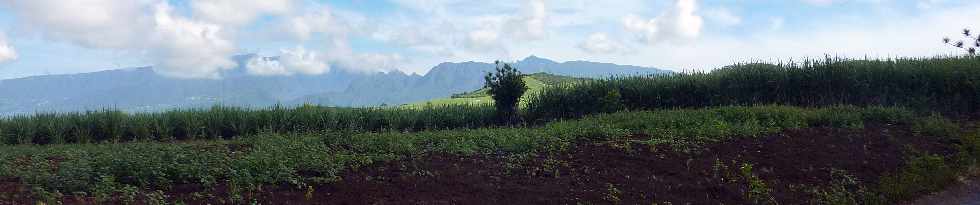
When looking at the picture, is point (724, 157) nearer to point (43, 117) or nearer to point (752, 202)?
point (752, 202)

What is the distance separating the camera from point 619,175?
7.19m

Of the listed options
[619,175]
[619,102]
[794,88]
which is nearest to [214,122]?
[619,102]

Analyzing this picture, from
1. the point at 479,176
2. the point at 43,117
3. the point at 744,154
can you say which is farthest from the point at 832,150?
the point at 43,117

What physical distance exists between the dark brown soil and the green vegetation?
0.97 ft

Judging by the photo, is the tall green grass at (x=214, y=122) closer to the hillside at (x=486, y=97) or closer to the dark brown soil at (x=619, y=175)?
the hillside at (x=486, y=97)

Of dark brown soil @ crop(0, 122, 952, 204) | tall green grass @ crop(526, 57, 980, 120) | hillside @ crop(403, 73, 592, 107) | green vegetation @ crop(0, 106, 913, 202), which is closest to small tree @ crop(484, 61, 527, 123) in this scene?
hillside @ crop(403, 73, 592, 107)

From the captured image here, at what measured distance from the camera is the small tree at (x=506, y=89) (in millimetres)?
13727

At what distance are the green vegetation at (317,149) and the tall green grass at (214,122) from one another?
2.23 meters

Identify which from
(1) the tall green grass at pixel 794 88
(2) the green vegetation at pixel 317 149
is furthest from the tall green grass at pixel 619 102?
(2) the green vegetation at pixel 317 149

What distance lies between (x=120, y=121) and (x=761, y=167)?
11.1m

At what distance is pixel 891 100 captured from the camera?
12102 millimetres

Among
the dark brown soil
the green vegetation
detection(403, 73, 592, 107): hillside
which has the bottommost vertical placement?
the dark brown soil

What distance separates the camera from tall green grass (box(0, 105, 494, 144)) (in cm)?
1131

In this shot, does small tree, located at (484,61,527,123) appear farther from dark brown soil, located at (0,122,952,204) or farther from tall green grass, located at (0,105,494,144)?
dark brown soil, located at (0,122,952,204)
